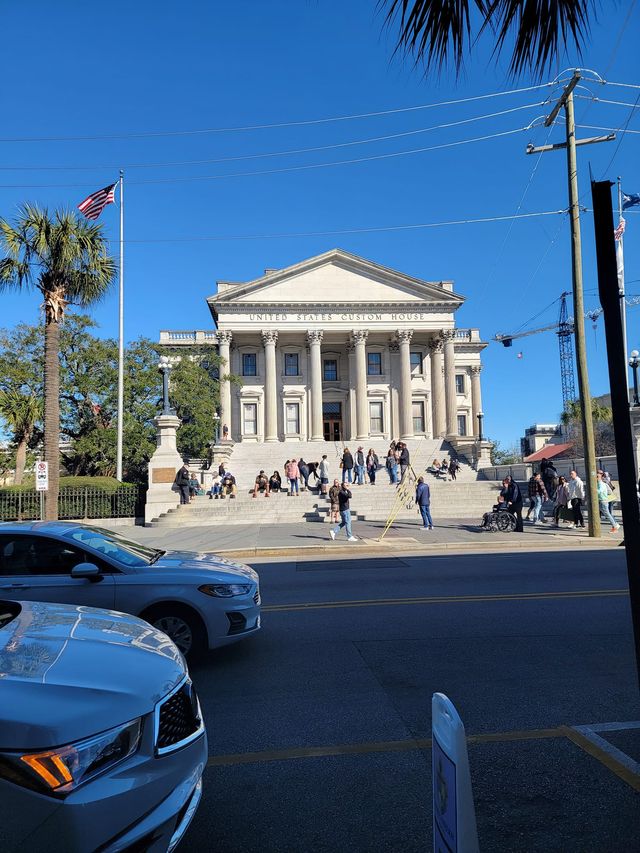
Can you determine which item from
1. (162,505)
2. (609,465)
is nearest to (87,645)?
(162,505)

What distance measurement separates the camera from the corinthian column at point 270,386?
48312 mm

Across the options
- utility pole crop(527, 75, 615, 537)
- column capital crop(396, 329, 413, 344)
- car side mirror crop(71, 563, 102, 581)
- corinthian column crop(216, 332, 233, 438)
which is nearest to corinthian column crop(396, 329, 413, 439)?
column capital crop(396, 329, 413, 344)

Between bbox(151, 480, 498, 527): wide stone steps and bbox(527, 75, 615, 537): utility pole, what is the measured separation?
807 centimetres

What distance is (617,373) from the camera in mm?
2629

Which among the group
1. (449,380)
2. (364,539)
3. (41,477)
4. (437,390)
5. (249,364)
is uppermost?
(249,364)

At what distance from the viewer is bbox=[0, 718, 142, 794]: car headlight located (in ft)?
6.46

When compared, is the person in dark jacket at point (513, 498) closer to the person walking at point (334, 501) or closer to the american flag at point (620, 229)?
the person walking at point (334, 501)

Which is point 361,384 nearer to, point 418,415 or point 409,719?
point 418,415

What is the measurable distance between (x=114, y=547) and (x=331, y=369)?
4855 cm

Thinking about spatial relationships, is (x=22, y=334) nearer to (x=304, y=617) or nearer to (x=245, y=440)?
(x=245, y=440)

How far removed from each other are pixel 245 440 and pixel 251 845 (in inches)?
1922

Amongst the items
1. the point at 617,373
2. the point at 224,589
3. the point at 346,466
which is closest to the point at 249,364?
the point at 346,466

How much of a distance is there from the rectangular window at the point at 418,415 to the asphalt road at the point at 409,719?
148ft

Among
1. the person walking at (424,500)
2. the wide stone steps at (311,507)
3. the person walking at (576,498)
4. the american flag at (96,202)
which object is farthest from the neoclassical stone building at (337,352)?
the person walking at (576,498)
